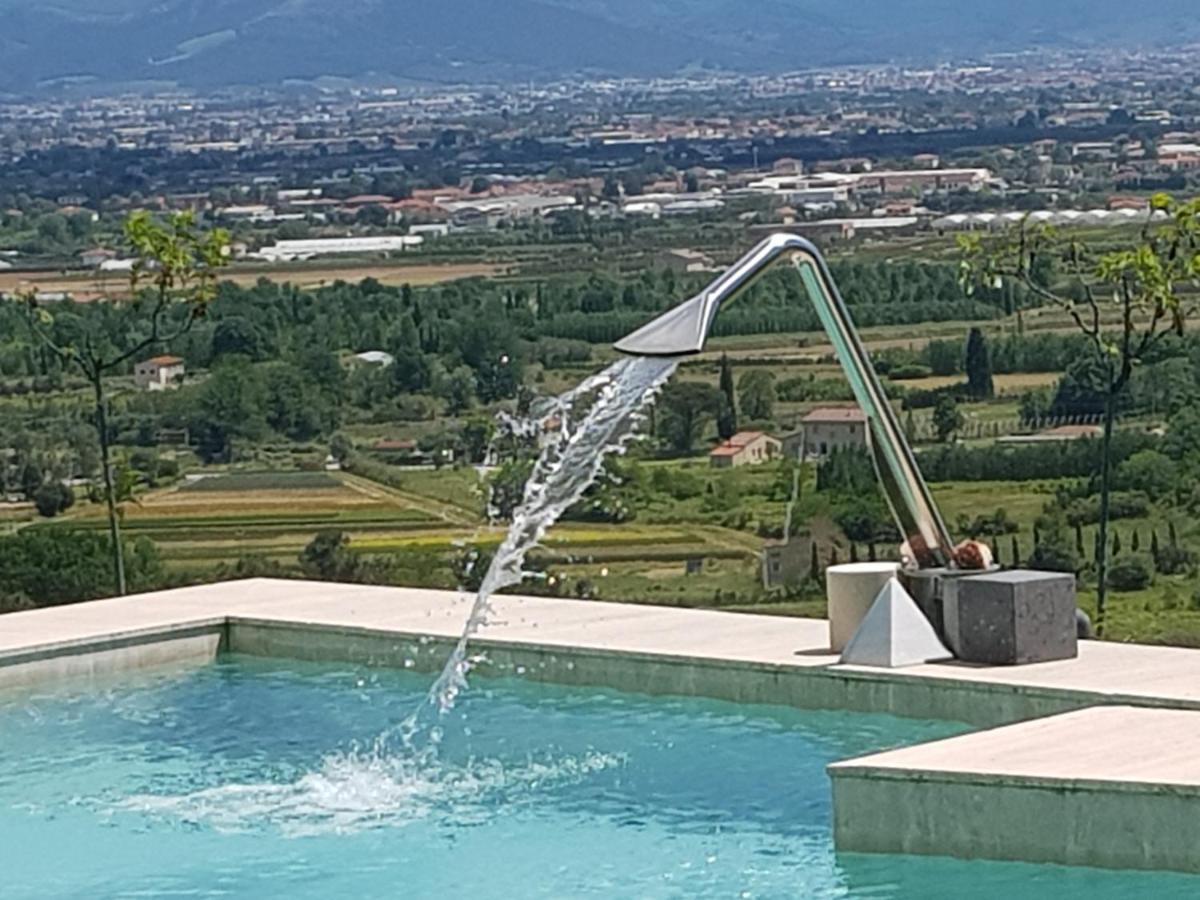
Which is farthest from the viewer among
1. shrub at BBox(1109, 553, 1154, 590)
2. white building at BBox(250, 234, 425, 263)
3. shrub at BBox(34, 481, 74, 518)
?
white building at BBox(250, 234, 425, 263)

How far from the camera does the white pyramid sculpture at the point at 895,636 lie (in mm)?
8156

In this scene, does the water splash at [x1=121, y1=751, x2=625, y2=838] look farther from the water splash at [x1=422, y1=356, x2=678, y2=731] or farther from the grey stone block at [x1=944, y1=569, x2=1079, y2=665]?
the grey stone block at [x1=944, y1=569, x2=1079, y2=665]

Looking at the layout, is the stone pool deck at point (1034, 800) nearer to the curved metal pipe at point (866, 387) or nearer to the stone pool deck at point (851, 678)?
the stone pool deck at point (851, 678)

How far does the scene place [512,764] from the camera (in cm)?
796

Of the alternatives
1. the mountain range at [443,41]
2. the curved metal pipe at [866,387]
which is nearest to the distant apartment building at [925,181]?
the curved metal pipe at [866,387]

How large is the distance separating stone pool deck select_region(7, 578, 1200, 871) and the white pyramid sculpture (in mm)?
79

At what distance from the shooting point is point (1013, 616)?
805cm

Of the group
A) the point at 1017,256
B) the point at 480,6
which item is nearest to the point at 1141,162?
the point at 1017,256

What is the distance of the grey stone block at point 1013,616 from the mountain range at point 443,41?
556ft

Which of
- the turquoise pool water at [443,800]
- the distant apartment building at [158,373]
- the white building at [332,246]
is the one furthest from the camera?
the white building at [332,246]

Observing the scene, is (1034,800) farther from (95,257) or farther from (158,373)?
(95,257)

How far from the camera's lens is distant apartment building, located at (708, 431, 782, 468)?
1005 inches

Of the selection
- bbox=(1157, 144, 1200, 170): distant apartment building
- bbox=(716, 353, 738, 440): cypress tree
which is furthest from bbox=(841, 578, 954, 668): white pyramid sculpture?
bbox=(1157, 144, 1200, 170): distant apartment building

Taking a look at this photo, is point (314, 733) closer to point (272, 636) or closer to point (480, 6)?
point (272, 636)
